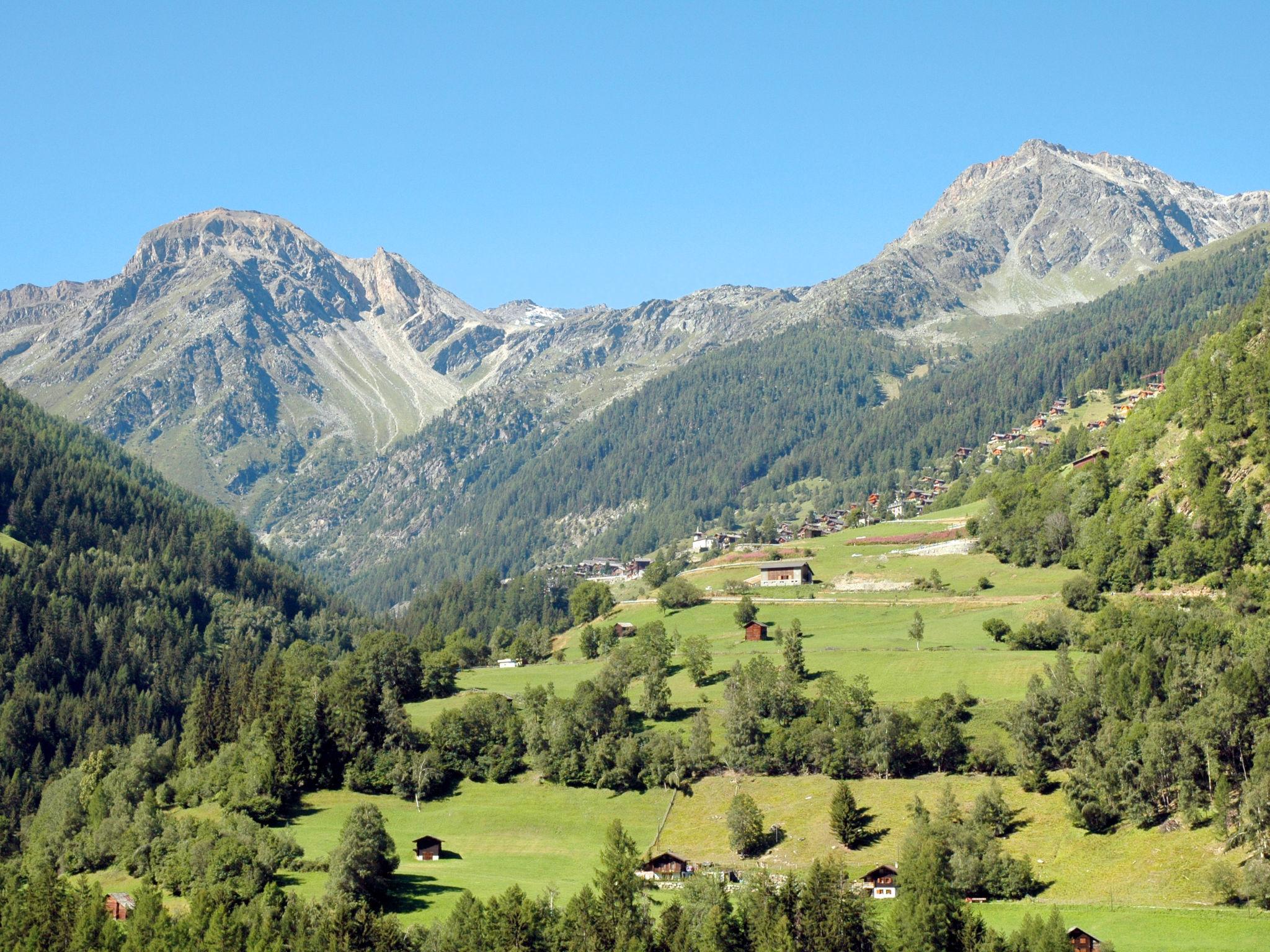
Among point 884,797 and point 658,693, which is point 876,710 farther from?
point 658,693

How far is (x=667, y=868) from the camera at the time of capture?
105 meters

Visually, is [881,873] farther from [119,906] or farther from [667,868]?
[119,906]

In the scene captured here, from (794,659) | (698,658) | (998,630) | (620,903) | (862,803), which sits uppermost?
(998,630)

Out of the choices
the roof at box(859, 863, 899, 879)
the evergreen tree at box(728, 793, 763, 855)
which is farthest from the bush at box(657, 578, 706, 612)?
the roof at box(859, 863, 899, 879)

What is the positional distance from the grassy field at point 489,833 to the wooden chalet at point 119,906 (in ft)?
37.6

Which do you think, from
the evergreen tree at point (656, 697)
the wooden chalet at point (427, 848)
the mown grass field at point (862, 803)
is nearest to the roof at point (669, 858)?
the mown grass field at point (862, 803)

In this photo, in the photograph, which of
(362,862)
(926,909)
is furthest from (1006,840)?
(362,862)

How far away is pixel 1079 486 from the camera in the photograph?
7279 inches

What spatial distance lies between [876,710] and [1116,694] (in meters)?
21.4

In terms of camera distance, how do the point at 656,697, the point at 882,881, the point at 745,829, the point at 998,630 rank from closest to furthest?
1. the point at 882,881
2. the point at 745,829
3. the point at 656,697
4. the point at 998,630

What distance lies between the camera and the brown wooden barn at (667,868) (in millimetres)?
104250

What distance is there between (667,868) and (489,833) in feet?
65.0

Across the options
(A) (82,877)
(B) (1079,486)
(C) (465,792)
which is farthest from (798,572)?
(A) (82,877)

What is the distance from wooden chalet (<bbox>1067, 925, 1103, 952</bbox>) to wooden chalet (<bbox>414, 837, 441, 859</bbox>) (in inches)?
2048
